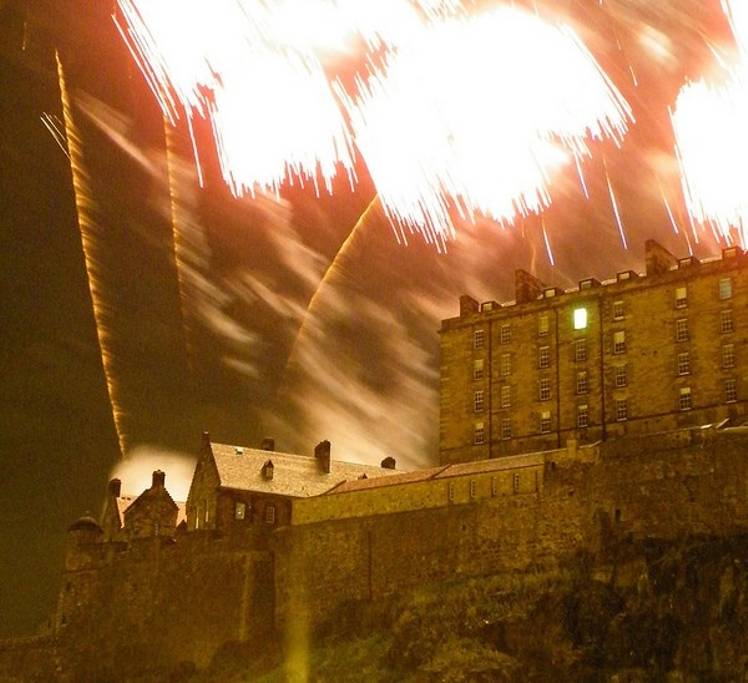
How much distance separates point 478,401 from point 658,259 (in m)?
13.7

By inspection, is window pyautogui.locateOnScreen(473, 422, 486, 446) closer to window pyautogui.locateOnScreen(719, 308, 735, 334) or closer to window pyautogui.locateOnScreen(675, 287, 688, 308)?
window pyautogui.locateOnScreen(675, 287, 688, 308)

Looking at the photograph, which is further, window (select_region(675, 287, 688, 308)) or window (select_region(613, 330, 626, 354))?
window (select_region(613, 330, 626, 354))

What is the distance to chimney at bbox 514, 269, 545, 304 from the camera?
263 ft

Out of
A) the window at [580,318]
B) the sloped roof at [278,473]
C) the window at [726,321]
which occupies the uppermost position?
the window at [580,318]

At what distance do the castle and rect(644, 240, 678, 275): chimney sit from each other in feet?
0.37

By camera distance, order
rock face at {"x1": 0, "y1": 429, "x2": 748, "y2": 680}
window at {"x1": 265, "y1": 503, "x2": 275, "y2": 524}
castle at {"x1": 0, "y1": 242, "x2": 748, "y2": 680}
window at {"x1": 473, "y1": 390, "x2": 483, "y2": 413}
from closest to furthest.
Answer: rock face at {"x1": 0, "y1": 429, "x2": 748, "y2": 680}
castle at {"x1": 0, "y1": 242, "x2": 748, "y2": 680}
window at {"x1": 473, "y1": 390, "x2": 483, "y2": 413}
window at {"x1": 265, "y1": 503, "x2": 275, "y2": 524}

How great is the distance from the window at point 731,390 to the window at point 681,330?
3.66 meters

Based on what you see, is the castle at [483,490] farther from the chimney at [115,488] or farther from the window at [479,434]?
the chimney at [115,488]

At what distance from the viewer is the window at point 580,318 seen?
7625 centimetres

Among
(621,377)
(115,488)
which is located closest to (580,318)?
(621,377)

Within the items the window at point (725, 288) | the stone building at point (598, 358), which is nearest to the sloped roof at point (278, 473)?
the stone building at point (598, 358)

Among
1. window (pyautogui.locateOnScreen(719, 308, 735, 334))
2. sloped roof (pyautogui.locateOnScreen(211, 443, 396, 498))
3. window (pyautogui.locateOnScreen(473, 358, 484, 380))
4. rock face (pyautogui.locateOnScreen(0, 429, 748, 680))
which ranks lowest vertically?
rock face (pyautogui.locateOnScreen(0, 429, 748, 680))

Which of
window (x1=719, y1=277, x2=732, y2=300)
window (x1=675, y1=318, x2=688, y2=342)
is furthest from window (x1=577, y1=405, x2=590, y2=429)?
window (x1=719, y1=277, x2=732, y2=300)

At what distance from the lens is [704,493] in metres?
57.4
